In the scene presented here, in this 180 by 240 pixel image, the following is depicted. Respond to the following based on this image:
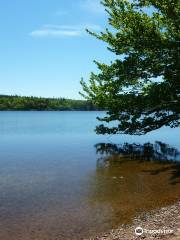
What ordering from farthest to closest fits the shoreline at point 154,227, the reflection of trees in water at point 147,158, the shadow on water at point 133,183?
the reflection of trees in water at point 147,158 < the shadow on water at point 133,183 < the shoreline at point 154,227

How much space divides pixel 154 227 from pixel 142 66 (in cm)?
1844

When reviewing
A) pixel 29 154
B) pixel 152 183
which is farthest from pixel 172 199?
pixel 29 154

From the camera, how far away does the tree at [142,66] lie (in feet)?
96.3

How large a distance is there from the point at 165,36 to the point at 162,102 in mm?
4945

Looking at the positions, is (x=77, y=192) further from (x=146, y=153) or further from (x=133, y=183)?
(x=146, y=153)

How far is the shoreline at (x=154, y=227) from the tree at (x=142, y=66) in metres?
14.5

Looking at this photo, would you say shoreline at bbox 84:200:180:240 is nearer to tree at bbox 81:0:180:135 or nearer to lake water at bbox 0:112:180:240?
lake water at bbox 0:112:180:240

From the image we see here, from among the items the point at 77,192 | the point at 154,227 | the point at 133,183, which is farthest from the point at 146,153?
the point at 154,227

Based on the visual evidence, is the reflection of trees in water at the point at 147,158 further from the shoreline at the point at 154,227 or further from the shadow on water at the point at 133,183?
the shoreline at the point at 154,227

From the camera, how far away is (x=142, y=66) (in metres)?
31.0

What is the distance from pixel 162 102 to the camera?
31.1m

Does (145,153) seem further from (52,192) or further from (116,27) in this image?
(52,192)

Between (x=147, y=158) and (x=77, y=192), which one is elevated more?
(x=147, y=158)

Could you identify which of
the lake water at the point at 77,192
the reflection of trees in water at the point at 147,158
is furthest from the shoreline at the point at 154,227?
the reflection of trees in water at the point at 147,158
